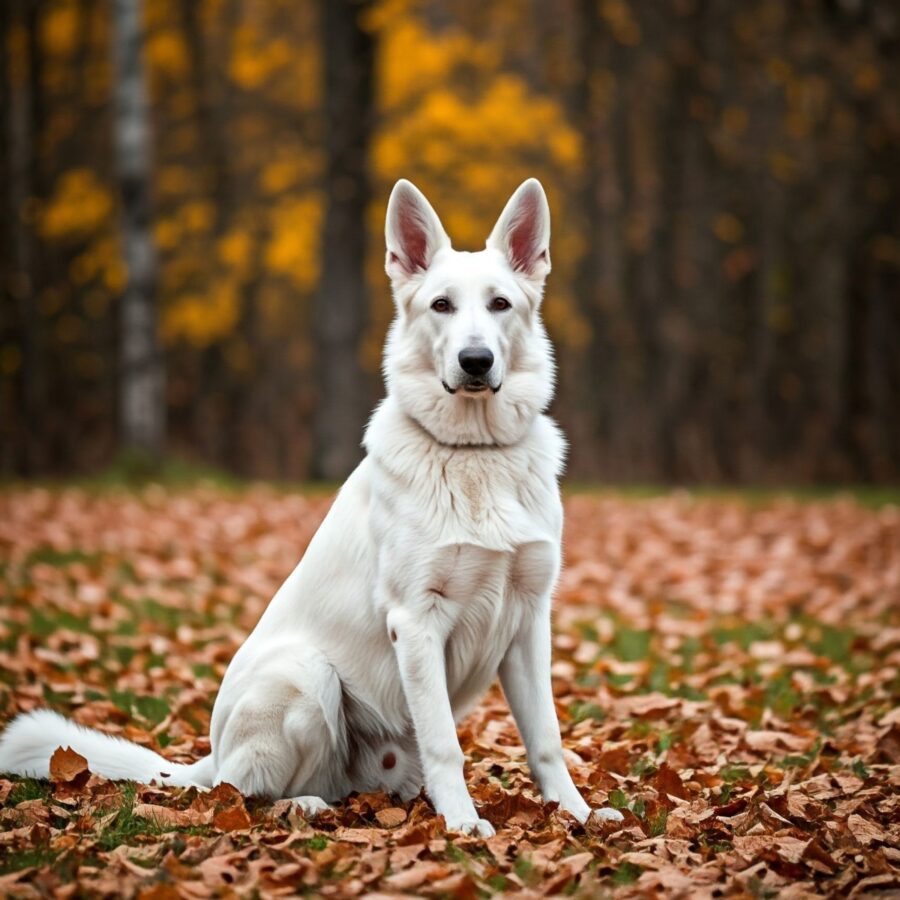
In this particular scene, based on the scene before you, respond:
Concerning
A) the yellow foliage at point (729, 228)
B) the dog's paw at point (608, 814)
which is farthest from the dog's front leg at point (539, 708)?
the yellow foliage at point (729, 228)

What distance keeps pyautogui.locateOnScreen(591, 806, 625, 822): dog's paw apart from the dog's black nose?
1.57m

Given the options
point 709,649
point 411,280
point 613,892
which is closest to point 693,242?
point 709,649

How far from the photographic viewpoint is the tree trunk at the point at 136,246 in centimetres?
1413

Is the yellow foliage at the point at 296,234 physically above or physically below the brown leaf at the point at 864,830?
above

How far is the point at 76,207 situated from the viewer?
18.2 m

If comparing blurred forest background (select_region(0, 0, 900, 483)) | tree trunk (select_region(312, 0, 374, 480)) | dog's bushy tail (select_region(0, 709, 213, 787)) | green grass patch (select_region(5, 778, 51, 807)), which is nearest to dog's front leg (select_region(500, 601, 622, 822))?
dog's bushy tail (select_region(0, 709, 213, 787))

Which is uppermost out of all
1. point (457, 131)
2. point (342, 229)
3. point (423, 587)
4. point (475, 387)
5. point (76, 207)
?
point (457, 131)

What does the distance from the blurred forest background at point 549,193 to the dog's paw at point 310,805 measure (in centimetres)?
1198

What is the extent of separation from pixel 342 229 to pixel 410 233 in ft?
38.7

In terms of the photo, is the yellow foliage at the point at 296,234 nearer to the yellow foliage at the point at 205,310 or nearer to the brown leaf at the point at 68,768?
the yellow foliage at the point at 205,310

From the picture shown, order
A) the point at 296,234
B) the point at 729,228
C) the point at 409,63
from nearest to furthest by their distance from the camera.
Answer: the point at 409,63 < the point at 296,234 < the point at 729,228

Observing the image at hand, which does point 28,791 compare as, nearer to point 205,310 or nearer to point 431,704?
point 431,704

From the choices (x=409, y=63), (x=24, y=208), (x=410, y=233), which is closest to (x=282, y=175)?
(x=409, y=63)

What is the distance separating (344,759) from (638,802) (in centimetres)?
108
